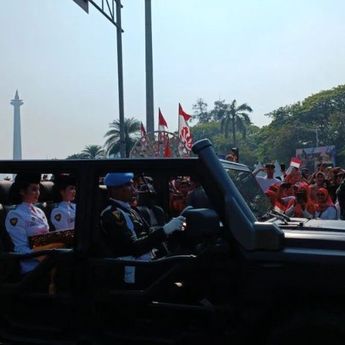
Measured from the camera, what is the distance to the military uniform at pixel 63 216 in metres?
4.66

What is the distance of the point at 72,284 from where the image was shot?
3.71 meters

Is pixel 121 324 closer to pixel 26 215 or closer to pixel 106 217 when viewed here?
pixel 106 217

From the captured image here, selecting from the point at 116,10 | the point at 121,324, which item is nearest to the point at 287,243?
the point at 121,324

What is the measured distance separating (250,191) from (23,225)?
64.8 inches

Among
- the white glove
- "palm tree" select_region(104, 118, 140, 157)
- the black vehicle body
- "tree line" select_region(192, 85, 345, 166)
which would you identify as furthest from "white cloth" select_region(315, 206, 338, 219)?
"tree line" select_region(192, 85, 345, 166)

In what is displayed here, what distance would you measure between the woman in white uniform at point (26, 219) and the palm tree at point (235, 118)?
85447mm

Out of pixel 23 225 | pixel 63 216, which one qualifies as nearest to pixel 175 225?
pixel 23 225

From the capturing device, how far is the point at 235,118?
9138cm

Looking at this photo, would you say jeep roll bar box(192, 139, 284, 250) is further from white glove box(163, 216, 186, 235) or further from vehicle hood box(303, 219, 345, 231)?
vehicle hood box(303, 219, 345, 231)

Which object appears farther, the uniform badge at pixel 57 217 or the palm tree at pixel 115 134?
the palm tree at pixel 115 134

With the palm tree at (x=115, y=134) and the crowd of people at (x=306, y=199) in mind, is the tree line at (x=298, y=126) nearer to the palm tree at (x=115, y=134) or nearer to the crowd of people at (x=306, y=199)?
the palm tree at (x=115, y=134)

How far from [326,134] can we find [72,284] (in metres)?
75.6

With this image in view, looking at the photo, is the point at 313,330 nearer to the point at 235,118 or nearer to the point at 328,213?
the point at 328,213

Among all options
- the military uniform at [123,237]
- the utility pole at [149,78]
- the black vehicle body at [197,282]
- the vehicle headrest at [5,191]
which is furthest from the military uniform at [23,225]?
the utility pole at [149,78]
